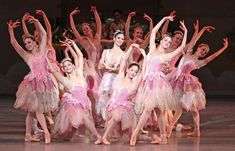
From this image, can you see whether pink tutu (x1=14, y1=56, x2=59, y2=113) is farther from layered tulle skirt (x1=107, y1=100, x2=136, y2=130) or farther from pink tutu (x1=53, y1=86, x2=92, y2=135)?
layered tulle skirt (x1=107, y1=100, x2=136, y2=130)

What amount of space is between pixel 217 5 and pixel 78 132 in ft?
30.9

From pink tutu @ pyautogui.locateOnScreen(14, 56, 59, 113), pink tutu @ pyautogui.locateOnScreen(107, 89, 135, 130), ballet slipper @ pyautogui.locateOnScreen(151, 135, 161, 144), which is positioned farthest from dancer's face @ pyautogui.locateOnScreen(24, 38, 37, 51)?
ballet slipper @ pyautogui.locateOnScreen(151, 135, 161, 144)

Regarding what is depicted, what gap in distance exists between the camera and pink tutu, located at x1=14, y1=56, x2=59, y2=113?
8.88m

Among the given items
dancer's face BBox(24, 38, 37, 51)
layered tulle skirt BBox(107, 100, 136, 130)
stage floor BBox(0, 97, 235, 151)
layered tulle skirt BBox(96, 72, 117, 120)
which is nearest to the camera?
stage floor BBox(0, 97, 235, 151)

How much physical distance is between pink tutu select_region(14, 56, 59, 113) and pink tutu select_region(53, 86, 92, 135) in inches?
8.9

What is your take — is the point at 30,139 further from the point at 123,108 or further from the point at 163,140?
the point at 163,140

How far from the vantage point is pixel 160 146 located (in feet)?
28.2

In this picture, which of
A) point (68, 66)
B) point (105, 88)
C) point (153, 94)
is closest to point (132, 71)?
point (153, 94)

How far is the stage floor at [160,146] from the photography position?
8336 mm

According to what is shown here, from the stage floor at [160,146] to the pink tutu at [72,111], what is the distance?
0.68 ft

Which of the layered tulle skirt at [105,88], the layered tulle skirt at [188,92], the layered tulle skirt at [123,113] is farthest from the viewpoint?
the layered tulle skirt at [105,88]

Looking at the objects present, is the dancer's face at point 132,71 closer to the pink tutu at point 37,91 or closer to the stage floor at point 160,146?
the stage floor at point 160,146

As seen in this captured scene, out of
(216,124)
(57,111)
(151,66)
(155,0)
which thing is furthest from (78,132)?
(155,0)

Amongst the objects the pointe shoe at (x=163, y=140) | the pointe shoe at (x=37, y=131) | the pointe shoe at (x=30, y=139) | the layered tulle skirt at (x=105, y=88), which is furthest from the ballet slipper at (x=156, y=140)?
the pointe shoe at (x=37, y=131)
